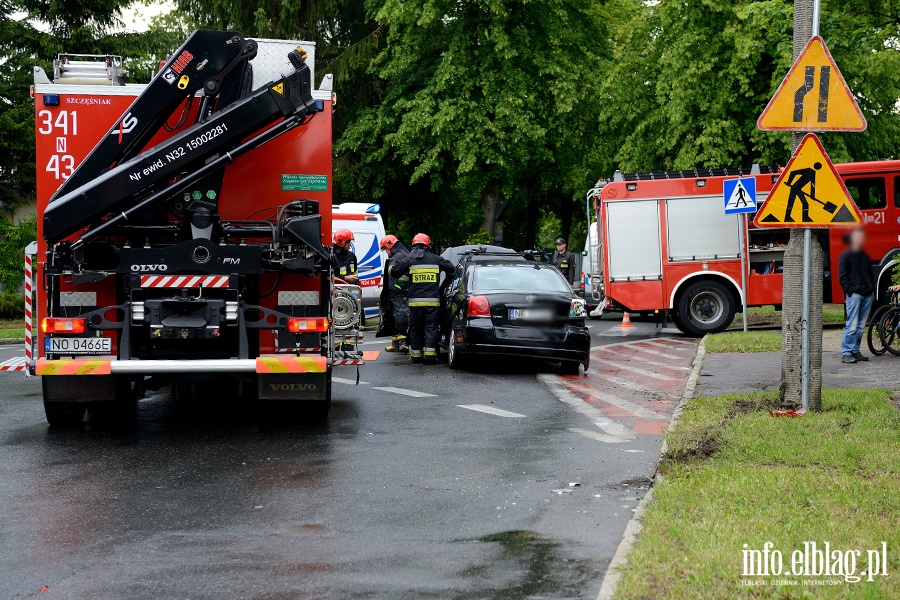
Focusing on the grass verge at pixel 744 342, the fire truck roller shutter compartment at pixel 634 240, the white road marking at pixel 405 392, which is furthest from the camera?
the fire truck roller shutter compartment at pixel 634 240

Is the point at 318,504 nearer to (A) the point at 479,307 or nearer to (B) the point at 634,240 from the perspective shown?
(A) the point at 479,307

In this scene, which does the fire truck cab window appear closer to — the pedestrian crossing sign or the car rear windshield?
the pedestrian crossing sign

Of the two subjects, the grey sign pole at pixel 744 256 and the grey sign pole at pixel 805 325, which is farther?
the grey sign pole at pixel 744 256

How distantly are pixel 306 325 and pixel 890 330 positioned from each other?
30.8 feet

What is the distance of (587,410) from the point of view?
1144cm

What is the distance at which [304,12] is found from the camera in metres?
33.5

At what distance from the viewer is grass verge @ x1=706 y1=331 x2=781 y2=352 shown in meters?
17.0

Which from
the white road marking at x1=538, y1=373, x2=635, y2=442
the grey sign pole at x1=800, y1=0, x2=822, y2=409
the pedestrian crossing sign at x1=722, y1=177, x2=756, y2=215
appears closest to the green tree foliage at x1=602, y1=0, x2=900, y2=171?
the pedestrian crossing sign at x1=722, y1=177, x2=756, y2=215

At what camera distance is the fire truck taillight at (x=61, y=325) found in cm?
951

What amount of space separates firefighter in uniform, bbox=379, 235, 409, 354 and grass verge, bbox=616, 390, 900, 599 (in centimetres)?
774

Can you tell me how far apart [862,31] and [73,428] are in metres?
14.7

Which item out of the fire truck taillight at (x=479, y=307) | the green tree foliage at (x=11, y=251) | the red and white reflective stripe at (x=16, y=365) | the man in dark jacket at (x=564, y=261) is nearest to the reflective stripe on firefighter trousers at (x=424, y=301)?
the fire truck taillight at (x=479, y=307)

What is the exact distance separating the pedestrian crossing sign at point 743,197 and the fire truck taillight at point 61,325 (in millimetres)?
13443

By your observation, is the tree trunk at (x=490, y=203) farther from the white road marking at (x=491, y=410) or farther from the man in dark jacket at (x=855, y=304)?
A: the white road marking at (x=491, y=410)
